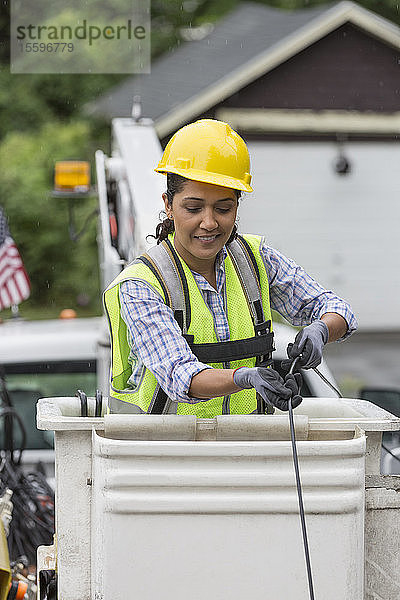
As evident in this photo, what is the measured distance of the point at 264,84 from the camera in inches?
593

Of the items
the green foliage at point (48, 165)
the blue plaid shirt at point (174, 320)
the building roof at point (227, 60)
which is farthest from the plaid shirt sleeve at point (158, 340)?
the green foliage at point (48, 165)

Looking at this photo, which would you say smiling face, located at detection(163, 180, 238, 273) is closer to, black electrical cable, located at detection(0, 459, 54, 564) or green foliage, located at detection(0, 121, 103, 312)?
→ black electrical cable, located at detection(0, 459, 54, 564)

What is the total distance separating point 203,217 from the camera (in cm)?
267

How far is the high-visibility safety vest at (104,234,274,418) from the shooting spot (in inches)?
104

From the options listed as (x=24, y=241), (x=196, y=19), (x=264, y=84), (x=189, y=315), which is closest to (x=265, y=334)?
(x=189, y=315)

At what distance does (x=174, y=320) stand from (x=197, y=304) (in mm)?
122

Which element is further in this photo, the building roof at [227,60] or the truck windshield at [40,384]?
the building roof at [227,60]

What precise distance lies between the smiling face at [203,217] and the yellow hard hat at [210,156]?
0.04m

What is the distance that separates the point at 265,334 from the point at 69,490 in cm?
71

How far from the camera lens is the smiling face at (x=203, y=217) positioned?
2.66m

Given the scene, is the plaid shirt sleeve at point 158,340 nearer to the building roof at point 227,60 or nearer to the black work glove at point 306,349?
the black work glove at point 306,349

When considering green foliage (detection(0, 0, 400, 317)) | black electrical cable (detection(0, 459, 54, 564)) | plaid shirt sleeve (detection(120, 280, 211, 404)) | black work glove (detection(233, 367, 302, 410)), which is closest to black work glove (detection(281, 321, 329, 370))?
black work glove (detection(233, 367, 302, 410))

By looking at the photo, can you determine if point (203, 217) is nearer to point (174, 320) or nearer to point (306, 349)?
point (174, 320)

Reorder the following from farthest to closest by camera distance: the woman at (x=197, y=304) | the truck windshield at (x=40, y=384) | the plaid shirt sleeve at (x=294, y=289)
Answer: the truck windshield at (x=40, y=384) < the plaid shirt sleeve at (x=294, y=289) < the woman at (x=197, y=304)
